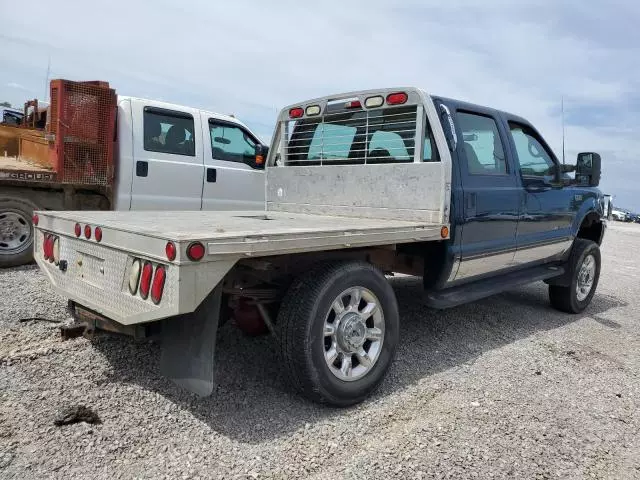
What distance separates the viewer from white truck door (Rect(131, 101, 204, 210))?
6652mm

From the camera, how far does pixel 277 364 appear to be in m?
3.75

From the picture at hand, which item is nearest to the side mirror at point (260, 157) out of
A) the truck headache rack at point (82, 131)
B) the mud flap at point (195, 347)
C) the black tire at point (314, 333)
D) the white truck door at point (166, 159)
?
the white truck door at point (166, 159)

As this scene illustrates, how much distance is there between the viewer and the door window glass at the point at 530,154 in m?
4.98

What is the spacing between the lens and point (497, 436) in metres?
2.96

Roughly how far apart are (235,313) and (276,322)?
0.34 m

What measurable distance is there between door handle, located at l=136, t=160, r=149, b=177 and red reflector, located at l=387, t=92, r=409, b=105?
143 inches

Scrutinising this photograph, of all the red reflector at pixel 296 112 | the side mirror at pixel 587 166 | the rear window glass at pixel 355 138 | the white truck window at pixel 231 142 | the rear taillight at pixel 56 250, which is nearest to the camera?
the rear taillight at pixel 56 250

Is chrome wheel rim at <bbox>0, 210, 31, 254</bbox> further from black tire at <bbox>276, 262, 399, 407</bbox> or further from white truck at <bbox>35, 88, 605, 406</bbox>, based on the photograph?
black tire at <bbox>276, 262, 399, 407</bbox>

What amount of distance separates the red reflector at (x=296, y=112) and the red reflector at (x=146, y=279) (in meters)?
2.89

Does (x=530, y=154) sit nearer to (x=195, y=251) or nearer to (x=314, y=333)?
(x=314, y=333)

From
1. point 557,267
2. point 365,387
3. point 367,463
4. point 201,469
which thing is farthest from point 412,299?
point 201,469

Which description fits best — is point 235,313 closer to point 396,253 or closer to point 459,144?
point 396,253

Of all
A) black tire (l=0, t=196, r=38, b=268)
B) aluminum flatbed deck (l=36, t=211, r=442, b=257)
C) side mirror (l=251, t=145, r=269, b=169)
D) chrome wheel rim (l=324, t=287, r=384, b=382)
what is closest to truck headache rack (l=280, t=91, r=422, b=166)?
aluminum flatbed deck (l=36, t=211, r=442, b=257)

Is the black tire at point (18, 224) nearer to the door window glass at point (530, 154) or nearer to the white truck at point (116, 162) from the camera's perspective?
the white truck at point (116, 162)
